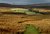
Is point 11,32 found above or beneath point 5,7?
beneath

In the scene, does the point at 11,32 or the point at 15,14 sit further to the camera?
the point at 15,14

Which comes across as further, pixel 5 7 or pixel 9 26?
pixel 5 7

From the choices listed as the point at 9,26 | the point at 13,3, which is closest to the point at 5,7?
the point at 13,3

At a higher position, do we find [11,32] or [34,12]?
[34,12]

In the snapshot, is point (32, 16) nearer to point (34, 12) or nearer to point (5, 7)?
point (34, 12)

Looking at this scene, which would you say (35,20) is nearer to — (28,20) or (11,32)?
(28,20)

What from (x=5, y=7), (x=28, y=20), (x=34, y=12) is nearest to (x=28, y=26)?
(x=28, y=20)
